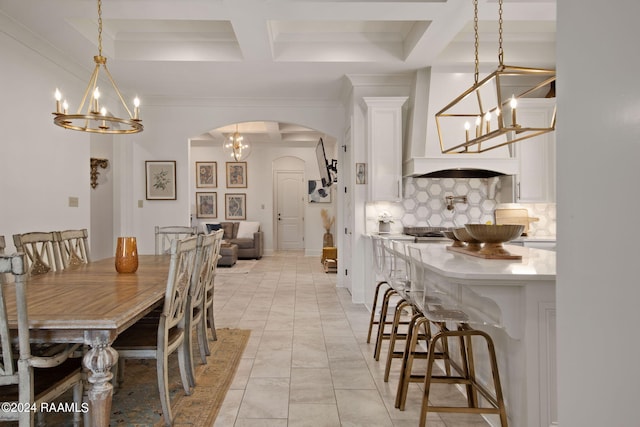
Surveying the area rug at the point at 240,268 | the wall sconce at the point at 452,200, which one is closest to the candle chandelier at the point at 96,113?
the wall sconce at the point at 452,200

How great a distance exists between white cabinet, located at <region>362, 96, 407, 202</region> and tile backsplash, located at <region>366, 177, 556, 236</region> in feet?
0.79

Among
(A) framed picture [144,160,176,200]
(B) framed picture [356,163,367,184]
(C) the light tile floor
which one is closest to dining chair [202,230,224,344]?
(C) the light tile floor

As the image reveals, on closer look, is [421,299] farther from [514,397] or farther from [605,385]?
[605,385]

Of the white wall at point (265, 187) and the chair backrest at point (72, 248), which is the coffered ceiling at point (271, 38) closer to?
the chair backrest at point (72, 248)

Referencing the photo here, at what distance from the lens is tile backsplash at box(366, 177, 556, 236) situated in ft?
16.9

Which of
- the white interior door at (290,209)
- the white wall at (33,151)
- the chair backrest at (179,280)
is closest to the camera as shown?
the chair backrest at (179,280)

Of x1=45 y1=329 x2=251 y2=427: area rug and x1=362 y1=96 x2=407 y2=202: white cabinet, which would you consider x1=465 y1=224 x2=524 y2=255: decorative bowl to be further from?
x1=362 y1=96 x2=407 y2=202: white cabinet

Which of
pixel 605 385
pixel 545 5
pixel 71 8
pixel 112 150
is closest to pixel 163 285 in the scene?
pixel 605 385

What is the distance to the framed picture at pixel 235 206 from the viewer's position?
35.7ft

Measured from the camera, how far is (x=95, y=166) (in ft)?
21.2

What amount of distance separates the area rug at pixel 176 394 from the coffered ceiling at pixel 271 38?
284 cm

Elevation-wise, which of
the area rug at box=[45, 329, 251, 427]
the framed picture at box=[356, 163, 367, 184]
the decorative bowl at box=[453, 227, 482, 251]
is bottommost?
the area rug at box=[45, 329, 251, 427]

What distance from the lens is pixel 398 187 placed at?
4.96 metres

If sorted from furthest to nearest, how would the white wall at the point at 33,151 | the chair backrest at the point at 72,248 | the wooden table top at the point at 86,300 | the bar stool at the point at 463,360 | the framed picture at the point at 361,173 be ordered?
the framed picture at the point at 361,173, the white wall at the point at 33,151, the chair backrest at the point at 72,248, the bar stool at the point at 463,360, the wooden table top at the point at 86,300
